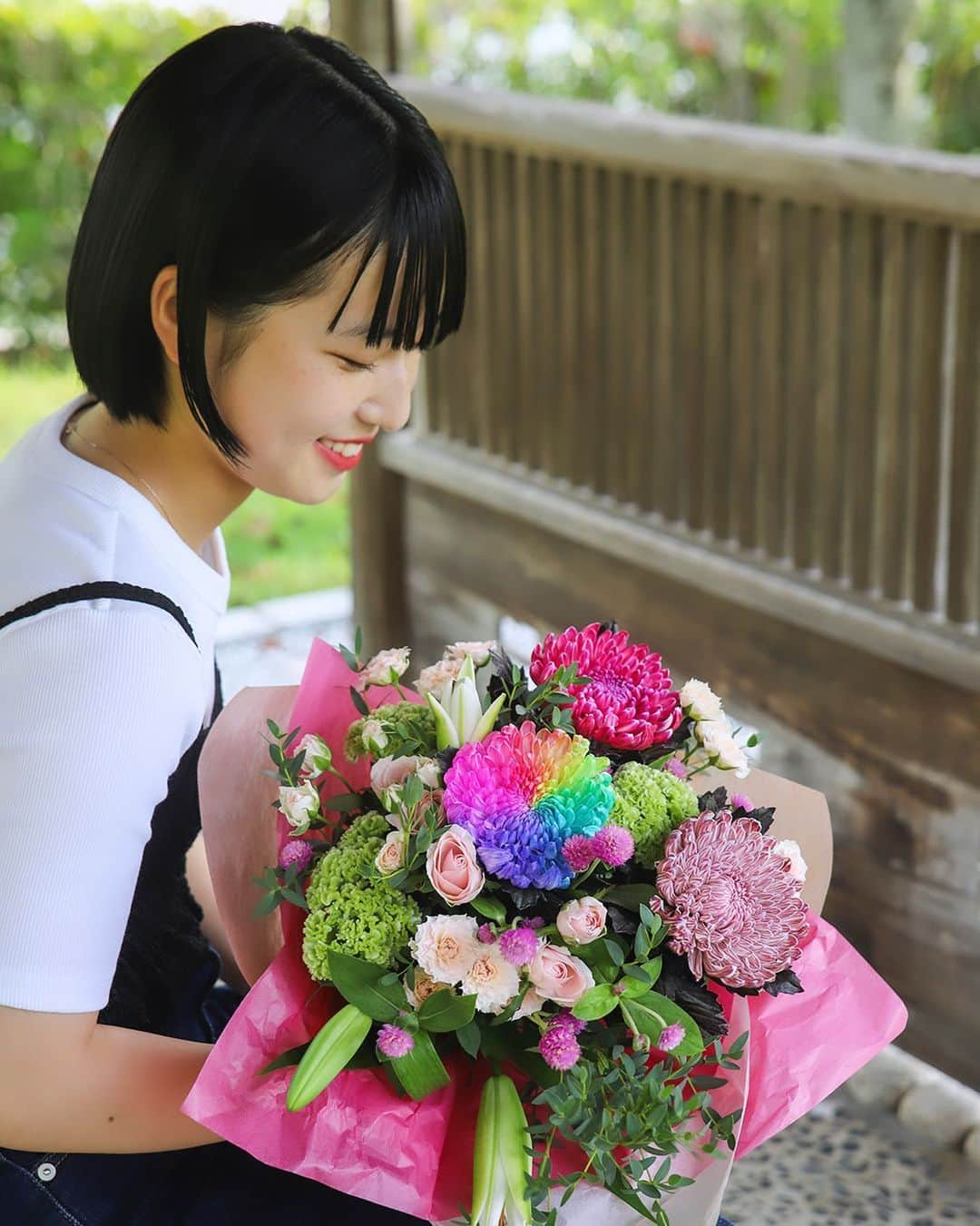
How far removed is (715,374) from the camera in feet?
8.06

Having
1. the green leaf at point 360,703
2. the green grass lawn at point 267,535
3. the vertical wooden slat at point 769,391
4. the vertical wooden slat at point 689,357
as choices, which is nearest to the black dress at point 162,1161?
the green leaf at point 360,703

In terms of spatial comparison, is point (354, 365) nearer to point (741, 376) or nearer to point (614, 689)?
point (614, 689)

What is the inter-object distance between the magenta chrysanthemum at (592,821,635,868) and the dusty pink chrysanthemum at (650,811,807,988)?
2 centimetres

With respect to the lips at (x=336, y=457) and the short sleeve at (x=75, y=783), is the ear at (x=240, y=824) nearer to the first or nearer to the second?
the short sleeve at (x=75, y=783)

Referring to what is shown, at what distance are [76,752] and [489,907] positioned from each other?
27 centimetres

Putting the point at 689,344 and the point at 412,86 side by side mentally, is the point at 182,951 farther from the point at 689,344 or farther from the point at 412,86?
the point at 412,86

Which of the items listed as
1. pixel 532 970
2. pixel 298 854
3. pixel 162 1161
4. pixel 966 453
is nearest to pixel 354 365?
pixel 298 854

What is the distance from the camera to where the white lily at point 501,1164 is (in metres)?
0.91

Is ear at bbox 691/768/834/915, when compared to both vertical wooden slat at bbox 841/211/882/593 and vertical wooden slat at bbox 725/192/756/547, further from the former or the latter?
vertical wooden slat at bbox 725/192/756/547

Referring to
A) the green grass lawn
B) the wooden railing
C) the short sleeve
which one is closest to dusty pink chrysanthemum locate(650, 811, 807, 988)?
the short sleeve

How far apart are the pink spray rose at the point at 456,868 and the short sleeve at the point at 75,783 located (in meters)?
0.22

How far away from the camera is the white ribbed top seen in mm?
960

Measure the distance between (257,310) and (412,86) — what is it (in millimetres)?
2016

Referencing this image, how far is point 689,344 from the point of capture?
8.20 feet
